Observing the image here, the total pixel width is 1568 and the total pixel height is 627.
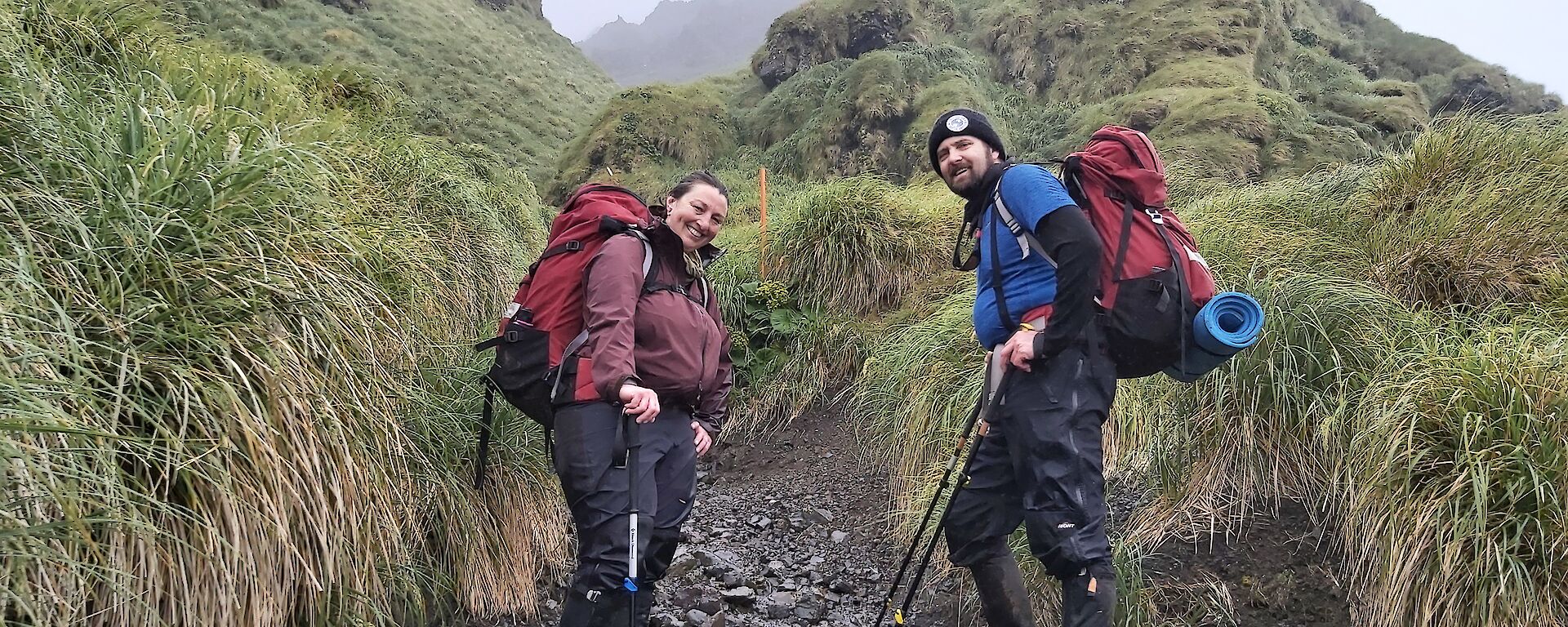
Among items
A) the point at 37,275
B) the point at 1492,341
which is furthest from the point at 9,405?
the point at 1492,341

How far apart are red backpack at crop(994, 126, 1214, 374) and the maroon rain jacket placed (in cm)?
126

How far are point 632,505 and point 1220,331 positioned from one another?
206cm

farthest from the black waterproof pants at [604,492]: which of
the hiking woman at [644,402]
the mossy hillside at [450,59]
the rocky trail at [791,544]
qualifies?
the mossy hillside at [450,59]

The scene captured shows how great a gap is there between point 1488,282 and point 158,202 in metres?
6.34

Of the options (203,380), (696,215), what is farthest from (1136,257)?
(203,380)

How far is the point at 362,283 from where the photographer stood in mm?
A: 3014

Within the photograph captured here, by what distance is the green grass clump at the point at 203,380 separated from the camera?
188 cm

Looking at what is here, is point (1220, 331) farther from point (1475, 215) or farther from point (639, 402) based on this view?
point (1475, 215)

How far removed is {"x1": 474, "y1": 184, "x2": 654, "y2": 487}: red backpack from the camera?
2.72m

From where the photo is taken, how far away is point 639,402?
2.52m

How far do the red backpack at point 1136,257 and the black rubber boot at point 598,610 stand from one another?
1.92 meters

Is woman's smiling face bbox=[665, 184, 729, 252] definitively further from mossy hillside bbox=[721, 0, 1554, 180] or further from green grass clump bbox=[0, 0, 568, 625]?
mossy hillside bbox=[721, 0, 1554, 180]

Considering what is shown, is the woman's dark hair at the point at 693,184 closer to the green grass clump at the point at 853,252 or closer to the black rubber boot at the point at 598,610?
the black rubber boot at the point at 598,610

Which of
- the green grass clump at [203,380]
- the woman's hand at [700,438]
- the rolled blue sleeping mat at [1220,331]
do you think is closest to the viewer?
the green grass clump at [203,380]
